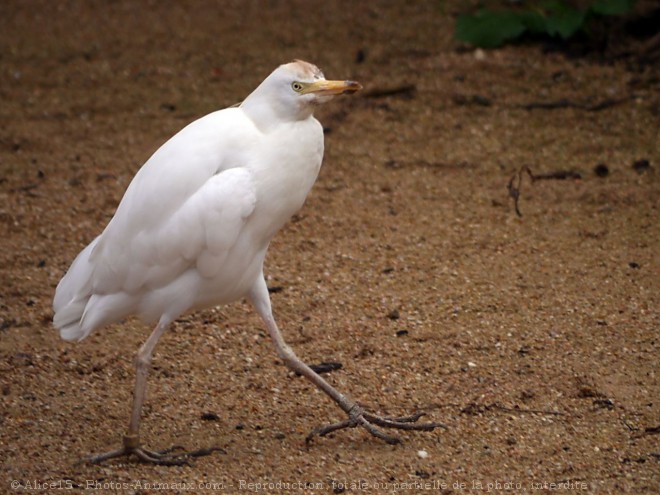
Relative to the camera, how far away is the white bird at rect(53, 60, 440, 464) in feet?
12.1

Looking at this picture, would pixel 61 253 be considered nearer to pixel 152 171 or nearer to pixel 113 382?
pixel 113 382

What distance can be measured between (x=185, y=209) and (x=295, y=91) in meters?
0.57

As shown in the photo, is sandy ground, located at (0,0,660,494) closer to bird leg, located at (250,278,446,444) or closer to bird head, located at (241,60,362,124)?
bird leg, located at (250,278,446,444)

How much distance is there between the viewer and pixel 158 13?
9.63 meters

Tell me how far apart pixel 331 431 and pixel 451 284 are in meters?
1.42

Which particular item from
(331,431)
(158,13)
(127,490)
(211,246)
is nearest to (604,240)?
(331,431)

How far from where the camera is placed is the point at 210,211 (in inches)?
144

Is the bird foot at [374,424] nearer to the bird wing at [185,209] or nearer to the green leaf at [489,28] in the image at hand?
the bird wing at [185,209]

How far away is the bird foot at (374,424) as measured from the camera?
4.00 metres

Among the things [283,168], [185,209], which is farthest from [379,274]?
[185,209]

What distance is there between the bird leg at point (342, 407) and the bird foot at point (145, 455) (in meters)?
0.44

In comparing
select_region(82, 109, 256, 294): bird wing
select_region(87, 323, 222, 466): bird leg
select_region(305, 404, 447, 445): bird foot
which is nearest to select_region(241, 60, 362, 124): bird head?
select_region(82, 109, 256, 294): bird wing

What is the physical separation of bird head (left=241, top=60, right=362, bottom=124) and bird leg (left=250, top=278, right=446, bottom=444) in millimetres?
693

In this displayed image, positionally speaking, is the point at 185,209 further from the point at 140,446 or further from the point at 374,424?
the point at 374,424
